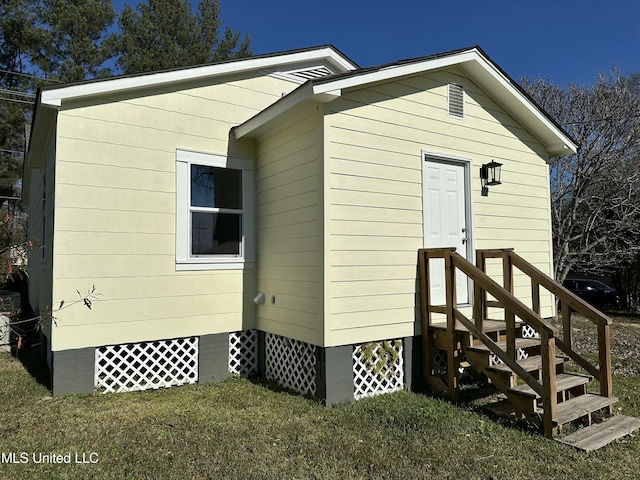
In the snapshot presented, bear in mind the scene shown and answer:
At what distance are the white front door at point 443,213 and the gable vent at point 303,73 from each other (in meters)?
2.69

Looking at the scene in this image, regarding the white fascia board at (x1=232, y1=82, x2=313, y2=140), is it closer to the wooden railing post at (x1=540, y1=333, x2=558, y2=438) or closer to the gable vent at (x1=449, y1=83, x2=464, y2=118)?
the gable vent at (x1=449, y1=83, x2=464, y2=118)

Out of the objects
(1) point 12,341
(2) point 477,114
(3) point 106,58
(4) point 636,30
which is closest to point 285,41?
(3) point 106,58

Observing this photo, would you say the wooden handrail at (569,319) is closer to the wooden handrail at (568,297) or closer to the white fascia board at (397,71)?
the wooden handrail at (568,297)

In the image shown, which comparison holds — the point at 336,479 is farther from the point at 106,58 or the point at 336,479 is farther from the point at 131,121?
the point at 106,58

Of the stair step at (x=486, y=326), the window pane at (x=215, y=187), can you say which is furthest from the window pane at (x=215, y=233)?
the stair step at (x=486, y=326)

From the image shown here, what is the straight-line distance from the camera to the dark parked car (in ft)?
62.5

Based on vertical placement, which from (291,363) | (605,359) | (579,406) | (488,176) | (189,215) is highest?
(488,176)

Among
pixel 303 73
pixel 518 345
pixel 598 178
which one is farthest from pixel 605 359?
pixel 598 178

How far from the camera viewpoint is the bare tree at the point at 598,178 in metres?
14.1

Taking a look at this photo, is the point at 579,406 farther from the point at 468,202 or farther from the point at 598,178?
the point at 598,178

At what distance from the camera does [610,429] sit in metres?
4.12

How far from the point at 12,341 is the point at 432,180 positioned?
24.5 ft

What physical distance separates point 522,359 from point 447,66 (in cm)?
374

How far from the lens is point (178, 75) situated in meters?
5.84
